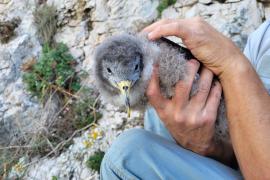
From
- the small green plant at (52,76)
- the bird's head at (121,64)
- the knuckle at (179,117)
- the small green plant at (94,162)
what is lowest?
the small green plant at (94,162)

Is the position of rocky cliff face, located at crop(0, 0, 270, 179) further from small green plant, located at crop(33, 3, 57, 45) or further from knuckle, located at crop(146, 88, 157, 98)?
knuckle, located at crop(146, 88, 157, 98)

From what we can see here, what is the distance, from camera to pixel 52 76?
4.12m

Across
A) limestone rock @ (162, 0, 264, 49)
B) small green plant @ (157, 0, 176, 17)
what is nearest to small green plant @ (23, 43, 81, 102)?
small green plant @ (157, 0, 176, 17)

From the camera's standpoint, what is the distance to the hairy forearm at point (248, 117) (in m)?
1.81

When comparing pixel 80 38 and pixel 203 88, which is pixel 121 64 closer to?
pixel 203 88

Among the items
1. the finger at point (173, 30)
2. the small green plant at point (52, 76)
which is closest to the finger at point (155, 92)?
the finger at point (173, 30)

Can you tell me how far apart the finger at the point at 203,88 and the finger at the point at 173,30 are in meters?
0.19

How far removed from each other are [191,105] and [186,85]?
0.11m

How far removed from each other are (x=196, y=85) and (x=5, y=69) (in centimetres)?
273

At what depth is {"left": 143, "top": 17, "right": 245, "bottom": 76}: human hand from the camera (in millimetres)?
1886

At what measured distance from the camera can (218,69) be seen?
194cm

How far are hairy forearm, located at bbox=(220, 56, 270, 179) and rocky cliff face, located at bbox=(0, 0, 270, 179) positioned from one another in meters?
1.87

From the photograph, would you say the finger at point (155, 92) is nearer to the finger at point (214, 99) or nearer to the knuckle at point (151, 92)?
the knuckle at point (151, 92)

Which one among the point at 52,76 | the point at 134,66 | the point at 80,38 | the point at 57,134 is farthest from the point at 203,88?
the point at 80,38
